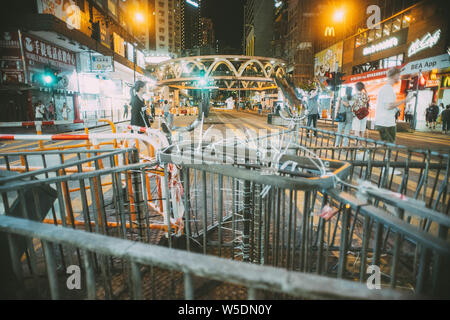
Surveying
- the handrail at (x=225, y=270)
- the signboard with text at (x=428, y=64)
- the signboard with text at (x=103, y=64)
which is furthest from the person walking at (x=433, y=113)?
the signboard with text at (x=103, y=64)

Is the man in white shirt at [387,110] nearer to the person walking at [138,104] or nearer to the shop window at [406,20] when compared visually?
the person walking at [138,104]

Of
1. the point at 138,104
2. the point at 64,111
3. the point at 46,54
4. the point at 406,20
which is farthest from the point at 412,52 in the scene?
the point at 64,111

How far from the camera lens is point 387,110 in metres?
5.83

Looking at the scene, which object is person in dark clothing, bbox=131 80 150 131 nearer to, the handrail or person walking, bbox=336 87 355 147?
the handrail

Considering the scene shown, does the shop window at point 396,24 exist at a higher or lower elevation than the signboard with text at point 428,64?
higher

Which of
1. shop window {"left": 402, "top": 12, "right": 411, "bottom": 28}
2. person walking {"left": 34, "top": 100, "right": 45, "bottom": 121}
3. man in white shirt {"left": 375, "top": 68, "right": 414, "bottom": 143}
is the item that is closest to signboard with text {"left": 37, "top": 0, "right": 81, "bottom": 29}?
person walking {"left": 34, "top": 100, "right": 45, "bottom": 121}

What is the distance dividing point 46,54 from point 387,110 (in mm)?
23514

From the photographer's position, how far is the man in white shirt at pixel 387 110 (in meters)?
5.66

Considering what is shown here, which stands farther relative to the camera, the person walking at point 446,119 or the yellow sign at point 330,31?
the yellow sign at point 330,31

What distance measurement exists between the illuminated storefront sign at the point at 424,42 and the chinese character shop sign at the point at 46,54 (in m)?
28.4

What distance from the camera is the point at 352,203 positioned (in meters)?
1.60

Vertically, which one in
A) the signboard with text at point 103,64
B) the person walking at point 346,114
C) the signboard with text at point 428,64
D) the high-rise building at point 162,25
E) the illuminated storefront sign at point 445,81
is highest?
the high-rise building at point 162,25

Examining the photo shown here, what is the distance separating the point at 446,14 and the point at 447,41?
178 centimetres
